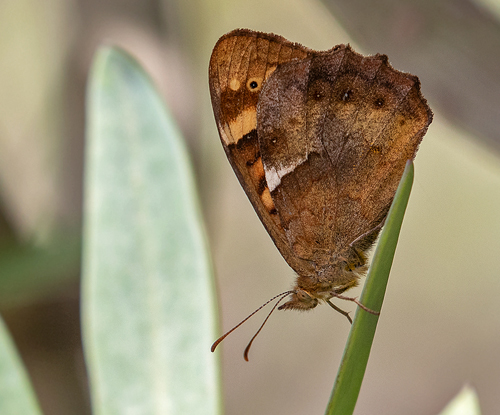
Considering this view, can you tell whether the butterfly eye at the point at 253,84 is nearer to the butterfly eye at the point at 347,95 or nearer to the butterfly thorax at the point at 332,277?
the butterfly eye at the point at 347,95

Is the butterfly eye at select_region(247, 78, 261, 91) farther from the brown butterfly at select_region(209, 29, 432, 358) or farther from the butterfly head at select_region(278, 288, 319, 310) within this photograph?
the butterfly head at select_region(278, 288, 319, 310)

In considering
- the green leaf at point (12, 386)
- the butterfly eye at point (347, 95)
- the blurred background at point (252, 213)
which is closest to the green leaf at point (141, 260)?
the green leaf at point (12, 386)

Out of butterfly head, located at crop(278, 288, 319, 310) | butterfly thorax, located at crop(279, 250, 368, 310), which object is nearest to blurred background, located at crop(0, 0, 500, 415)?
butterfly thorax, located at crop(279, 250, 368, 310)

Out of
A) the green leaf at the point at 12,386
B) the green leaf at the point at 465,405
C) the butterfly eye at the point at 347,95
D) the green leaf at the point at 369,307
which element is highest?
the butterfly eye at the point at 347,95

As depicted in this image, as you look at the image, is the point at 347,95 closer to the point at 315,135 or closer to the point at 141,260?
the point at 315,135

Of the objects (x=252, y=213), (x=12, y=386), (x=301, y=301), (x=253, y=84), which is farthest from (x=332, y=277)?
(x=252, y=213)

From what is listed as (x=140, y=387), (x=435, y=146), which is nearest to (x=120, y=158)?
(x=140, y=387)

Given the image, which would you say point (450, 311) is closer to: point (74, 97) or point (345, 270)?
point (345, 270)
